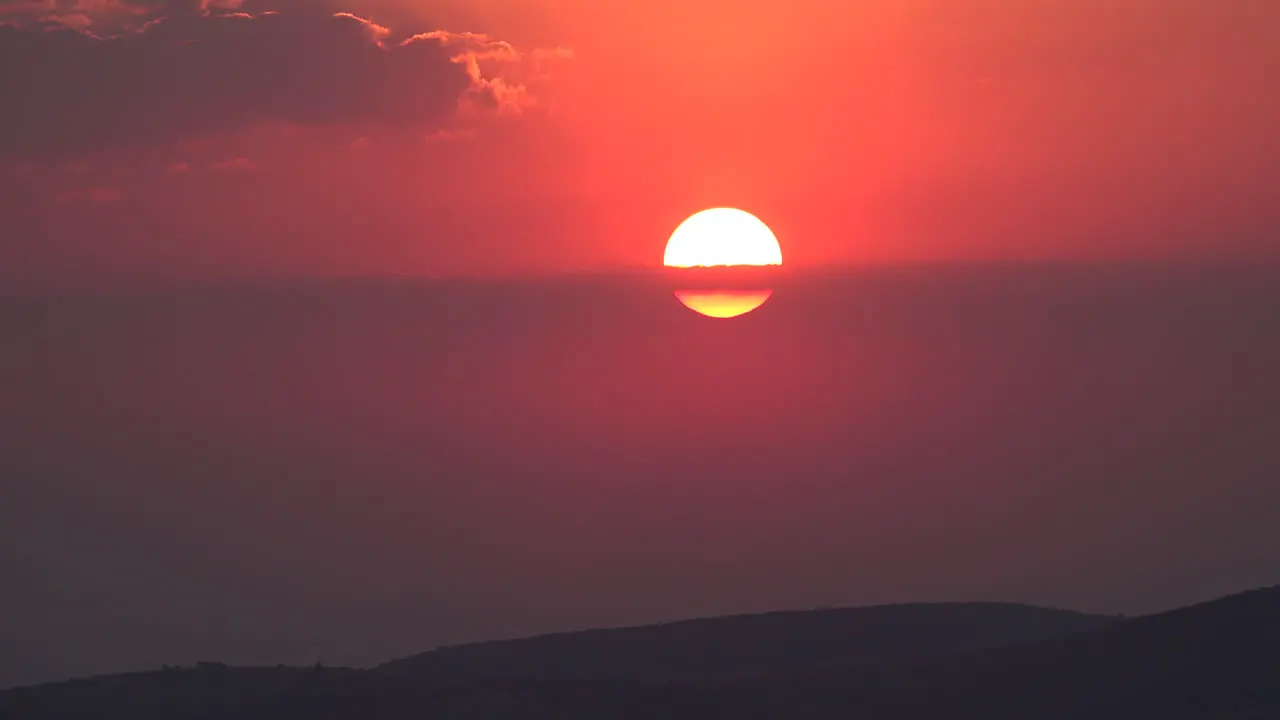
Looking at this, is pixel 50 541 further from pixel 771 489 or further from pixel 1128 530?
pixel 1128 530

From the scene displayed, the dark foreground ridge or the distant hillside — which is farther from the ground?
the distant hillside

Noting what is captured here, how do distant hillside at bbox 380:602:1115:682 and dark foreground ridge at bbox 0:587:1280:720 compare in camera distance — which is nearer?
dark foreground ridge at bbox 0:587:1280:720

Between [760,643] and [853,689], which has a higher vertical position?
[760,643]

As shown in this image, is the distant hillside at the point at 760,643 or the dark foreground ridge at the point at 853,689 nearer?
the dark foreground ridge at the point at 853,689

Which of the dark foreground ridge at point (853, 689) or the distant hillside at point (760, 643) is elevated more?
the distant hillside at point (760, 643)

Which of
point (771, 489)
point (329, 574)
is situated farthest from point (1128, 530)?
point (329, 574)
